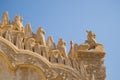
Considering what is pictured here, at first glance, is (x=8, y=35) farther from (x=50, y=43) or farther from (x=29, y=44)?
(x=50, y=43)

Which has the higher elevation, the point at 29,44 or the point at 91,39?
the point at 91,39

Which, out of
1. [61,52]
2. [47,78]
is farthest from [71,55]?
[47,78]

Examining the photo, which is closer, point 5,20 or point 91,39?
point 91,39

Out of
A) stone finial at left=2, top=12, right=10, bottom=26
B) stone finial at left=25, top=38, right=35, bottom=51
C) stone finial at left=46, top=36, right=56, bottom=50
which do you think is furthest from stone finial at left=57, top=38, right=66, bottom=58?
stone finial at left=2, top=12, right=10, bottom=26

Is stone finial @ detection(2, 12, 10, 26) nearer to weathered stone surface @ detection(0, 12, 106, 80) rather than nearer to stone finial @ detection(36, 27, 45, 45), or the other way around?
weathered stone surface @ detection(0, 12, 106, 80)

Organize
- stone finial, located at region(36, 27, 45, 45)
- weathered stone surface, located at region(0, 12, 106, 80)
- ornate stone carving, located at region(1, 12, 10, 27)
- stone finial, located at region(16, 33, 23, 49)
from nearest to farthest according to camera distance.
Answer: weathered stone surface, located at region(0, 12, 106, 80), stone finial, located at region(16, 33, 23, 49), stone finial, located at region(36, 27, 45, 45), ornate stone carving, located at region(1, 12, 10, 27)

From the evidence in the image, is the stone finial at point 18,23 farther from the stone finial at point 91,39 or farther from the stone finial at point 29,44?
the stone finial at point 91,39

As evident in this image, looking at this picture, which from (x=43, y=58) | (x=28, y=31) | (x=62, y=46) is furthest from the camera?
(x=28, y=31)

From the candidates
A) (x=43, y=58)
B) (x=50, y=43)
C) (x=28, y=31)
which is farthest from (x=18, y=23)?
(x=43, y=58)

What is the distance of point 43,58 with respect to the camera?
31.7 feet

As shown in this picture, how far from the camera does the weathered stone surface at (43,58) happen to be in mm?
9500

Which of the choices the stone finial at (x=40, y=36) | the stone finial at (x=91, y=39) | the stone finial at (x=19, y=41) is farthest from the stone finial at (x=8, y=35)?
the stone finial at (x=91, y=39)

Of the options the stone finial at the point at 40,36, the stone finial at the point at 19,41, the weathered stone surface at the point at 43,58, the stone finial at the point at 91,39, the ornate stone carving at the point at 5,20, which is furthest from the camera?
the ornate stone carving at the point at 5,20

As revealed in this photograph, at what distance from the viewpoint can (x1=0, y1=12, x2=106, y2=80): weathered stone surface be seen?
950 cm
